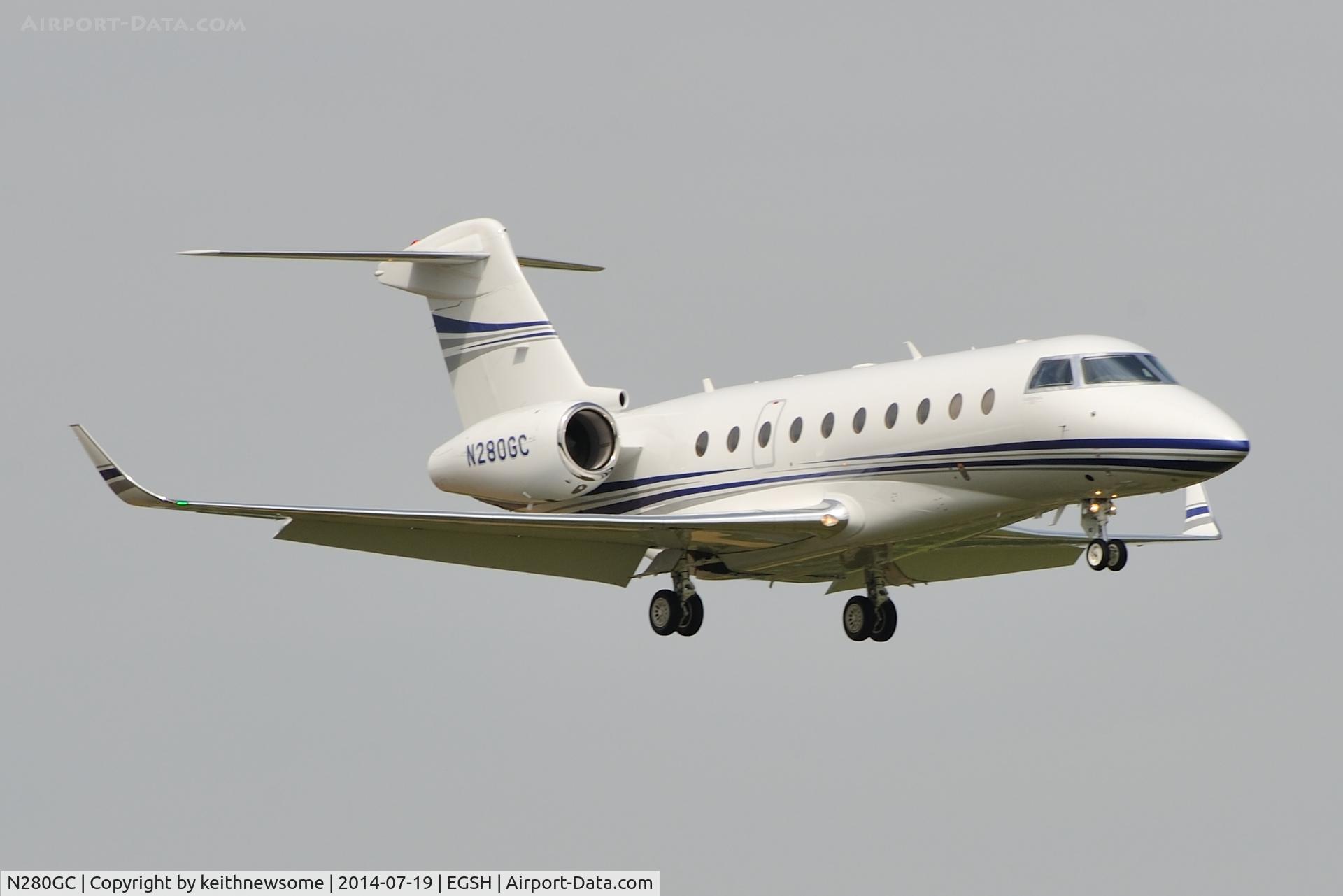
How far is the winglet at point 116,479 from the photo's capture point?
25984mm

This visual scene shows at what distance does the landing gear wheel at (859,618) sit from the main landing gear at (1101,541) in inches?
184

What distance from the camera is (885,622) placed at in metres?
29.6

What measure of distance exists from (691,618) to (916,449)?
412 cm

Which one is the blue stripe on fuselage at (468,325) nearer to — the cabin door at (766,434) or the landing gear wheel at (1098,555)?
the cabin door at (766,434)

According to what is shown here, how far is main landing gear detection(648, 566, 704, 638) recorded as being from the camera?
94.3 ft

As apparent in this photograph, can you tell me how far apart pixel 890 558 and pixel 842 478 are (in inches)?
83.4

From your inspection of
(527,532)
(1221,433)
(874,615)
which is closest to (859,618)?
(874,615)

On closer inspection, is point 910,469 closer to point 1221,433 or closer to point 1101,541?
point 1101,541

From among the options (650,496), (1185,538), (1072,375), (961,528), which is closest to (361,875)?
(650,496)

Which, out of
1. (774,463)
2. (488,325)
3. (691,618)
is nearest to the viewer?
(774,463)

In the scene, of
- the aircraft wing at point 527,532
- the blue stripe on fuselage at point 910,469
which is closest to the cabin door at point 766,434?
the blue stripe on fuselage at point 910,469

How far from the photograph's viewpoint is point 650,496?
1159 inches

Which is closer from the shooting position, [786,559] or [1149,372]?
[1149,372]

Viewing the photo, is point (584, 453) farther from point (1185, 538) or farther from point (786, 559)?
point (1185, 538)
